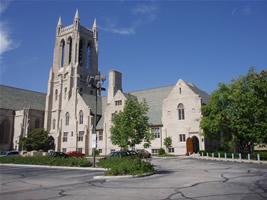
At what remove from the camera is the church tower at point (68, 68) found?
244 ft

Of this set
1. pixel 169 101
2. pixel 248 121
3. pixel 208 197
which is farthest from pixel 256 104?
pixel 208 197

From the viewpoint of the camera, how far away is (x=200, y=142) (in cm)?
4753

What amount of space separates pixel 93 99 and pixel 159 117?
836 inches

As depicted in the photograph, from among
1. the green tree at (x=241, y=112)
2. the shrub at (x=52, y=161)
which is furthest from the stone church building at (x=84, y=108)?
the shrub at (x=52, y=161)

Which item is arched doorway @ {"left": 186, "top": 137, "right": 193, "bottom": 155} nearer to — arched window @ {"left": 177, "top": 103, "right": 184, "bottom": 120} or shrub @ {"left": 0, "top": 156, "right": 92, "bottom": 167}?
arched window @ {"left": 177, "top": 103, "right": 184, "bottom": 120}

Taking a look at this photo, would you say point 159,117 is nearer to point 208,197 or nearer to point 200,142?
point 200,142

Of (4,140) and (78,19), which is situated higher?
(78,19)

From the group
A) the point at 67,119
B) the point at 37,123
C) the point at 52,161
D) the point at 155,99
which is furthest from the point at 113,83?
the point at 52,161

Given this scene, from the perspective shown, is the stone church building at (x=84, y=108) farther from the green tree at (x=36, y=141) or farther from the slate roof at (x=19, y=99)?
the green tree at (x=36, y=141)

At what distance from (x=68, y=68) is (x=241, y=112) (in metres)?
52.2

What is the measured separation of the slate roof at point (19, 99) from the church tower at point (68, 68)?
10868mm

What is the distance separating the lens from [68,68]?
7881 centimetres

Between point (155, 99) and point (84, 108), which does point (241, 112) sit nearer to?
point (155, 99)

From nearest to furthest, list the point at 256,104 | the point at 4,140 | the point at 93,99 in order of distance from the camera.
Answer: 1. the point at 256,104
2. the point at 93,99
3. the point at 4,140
